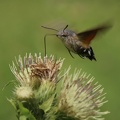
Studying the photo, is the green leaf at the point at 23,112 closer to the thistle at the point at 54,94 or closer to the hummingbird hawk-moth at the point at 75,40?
the thistle at the point at 54,94

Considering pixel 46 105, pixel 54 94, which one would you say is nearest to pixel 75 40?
pixel 54 94

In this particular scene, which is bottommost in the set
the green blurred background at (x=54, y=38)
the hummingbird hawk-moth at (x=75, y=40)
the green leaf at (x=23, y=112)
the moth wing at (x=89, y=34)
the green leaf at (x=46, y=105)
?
the green leaf at (x=23, y=112)

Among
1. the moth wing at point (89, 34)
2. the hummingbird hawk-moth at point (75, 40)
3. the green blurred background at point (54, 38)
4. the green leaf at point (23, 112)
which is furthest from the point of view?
the green blurred background at point (54, 38)

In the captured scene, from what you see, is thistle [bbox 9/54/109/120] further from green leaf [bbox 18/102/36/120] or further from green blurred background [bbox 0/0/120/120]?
green blurred background [bbox 0/0/120/120]

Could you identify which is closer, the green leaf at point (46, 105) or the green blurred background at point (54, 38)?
the green leaf at point (46, 105)

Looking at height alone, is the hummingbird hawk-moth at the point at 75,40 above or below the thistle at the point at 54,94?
above

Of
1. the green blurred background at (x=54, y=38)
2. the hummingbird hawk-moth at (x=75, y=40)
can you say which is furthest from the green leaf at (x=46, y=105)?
the green blurred background at (x=54, y=38)
